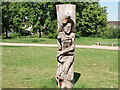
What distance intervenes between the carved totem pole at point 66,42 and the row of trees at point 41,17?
2780 cm

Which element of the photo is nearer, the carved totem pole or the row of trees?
the carved totem pole

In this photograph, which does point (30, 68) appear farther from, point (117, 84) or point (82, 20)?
point (82, 20)

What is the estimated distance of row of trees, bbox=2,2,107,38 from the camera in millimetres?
36250

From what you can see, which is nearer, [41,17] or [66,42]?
[66,42]

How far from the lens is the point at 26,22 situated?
128ft

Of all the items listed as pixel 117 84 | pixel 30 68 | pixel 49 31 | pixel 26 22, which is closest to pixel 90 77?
pixel 117 84

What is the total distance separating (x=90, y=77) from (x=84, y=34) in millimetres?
31323

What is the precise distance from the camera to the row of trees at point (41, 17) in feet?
119

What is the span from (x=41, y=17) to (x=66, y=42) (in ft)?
102

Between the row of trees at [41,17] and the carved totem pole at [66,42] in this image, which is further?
the row of trees at [41,17]

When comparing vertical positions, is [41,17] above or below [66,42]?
above

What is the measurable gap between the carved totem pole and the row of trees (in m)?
27.8

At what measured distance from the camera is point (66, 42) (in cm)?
744

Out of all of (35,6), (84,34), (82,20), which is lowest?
(84,34)
